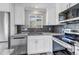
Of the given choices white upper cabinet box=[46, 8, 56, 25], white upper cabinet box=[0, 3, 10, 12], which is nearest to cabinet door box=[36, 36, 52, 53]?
white upper cabinet box=[46, 8, 56, 25]

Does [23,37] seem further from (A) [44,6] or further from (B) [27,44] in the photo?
(A) [44,6]

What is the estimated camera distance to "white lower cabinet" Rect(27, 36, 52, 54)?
298 cm

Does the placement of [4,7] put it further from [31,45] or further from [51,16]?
[51,16]

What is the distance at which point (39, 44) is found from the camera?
9.99 feet

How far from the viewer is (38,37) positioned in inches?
120

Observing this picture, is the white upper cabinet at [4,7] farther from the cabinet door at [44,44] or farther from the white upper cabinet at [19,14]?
the cabinet door at [44,44]

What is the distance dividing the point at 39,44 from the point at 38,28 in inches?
32.3

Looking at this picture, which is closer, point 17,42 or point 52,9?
point 17,42

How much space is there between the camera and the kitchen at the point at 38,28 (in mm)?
1946

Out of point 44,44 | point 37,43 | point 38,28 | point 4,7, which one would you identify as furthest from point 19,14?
point 44,44

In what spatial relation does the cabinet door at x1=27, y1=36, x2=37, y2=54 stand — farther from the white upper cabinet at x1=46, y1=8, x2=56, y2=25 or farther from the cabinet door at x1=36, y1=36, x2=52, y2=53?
the white upper cabinet at x1=46, y1=8, x2=56, y2=25

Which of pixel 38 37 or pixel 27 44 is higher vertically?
pixel 38 37
